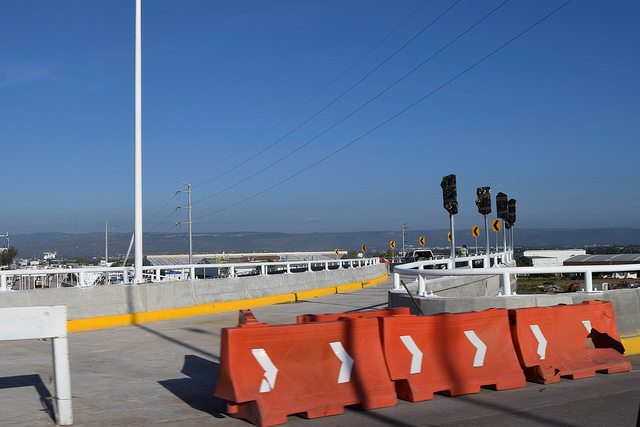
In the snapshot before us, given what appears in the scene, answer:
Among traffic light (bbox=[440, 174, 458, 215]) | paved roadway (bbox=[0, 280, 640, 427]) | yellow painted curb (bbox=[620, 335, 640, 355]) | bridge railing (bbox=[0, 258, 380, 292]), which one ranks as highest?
traffic light (bbox=[440, 174, 458, 215])

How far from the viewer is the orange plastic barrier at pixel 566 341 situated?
28.1 ft

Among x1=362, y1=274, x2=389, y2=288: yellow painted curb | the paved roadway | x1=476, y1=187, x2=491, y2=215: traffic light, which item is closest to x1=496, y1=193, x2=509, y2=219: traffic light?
x1=476, y1=187, x2=491, y2=215: traffic light

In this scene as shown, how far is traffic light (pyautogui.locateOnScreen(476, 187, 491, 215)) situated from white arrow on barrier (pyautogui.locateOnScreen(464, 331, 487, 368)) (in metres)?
19.9

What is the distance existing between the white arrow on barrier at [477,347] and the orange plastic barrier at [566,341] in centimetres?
60

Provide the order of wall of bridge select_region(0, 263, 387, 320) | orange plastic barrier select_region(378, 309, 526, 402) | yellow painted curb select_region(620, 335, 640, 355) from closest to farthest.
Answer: orange plastic barrier select_region(378, 309, 526, 402), yellow painted curb select_region(620, 335, 640, 355), wall of bridge select_region(0, 263, 387, 320)

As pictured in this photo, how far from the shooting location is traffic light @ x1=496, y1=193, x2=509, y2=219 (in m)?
34.9

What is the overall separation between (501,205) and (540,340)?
27391mm

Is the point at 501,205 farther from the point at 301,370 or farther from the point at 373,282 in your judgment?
the point at 301,370

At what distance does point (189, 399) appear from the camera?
7.85m

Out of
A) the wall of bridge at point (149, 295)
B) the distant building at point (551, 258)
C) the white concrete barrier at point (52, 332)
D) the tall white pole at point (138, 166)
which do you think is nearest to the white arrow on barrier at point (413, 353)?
the white concrete barrier at point (52, 332)

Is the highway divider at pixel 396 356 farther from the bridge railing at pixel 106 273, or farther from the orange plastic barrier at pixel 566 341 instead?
the bridge railing at pixel 106 273

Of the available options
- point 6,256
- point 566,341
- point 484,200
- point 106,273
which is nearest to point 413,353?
point 566,341

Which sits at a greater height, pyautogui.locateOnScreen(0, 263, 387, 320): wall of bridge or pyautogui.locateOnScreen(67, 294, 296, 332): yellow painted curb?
pyautogui.locateOnScreen(0, 263, 387, 320): wall of bridge

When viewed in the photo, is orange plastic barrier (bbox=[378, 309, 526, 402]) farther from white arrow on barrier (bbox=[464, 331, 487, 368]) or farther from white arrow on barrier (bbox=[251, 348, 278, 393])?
white arrow on barrier (bbox=[251, 348, 278, 393])
